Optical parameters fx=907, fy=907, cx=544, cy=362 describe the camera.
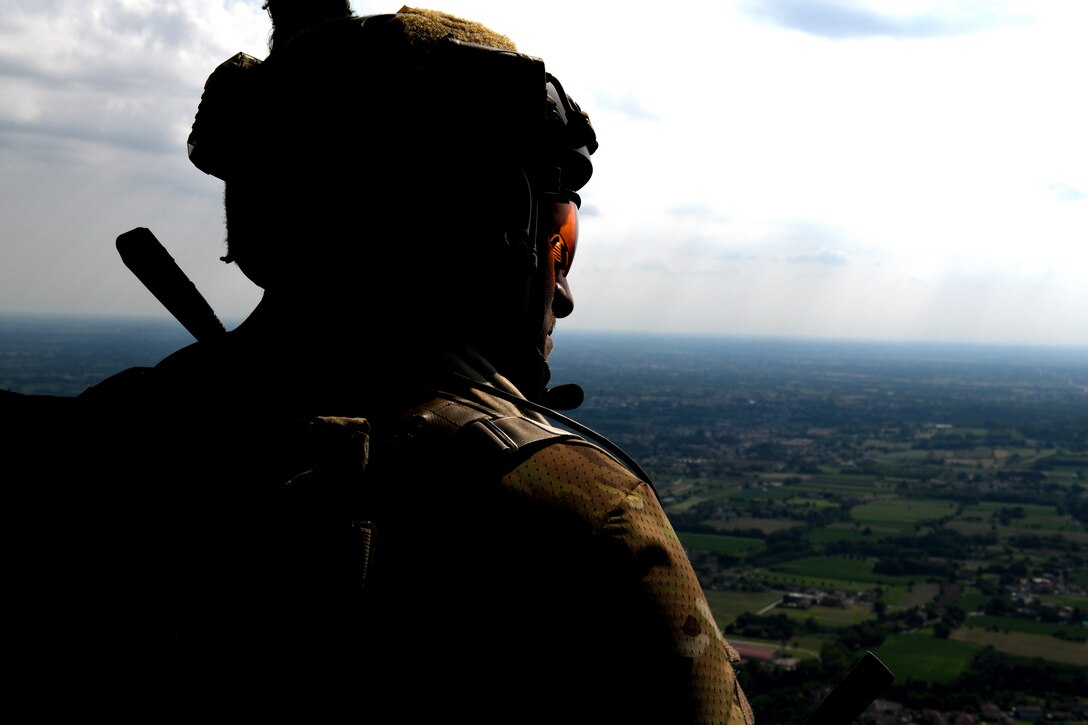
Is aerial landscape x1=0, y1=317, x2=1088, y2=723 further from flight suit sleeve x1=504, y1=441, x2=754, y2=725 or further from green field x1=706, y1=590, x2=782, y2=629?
flight suit sleeve x1=504, y1=441, x2=754, y2=725

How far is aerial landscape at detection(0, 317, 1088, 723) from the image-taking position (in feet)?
150

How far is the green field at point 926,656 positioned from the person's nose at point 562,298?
46.4 m

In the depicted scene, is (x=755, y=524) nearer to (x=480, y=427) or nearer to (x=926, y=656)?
(x=926, y=656)

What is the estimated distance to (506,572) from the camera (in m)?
1.73

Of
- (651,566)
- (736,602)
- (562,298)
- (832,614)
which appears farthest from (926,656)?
(651,566)

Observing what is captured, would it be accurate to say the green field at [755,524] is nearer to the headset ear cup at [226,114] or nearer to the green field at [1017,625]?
the green field at [1017,625]

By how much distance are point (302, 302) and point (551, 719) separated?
3.89 ft

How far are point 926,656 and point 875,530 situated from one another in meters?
32.1

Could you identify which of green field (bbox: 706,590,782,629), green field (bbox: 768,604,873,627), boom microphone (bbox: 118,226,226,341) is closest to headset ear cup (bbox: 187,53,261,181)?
boom microphone (bbox: 118,226,226,341)

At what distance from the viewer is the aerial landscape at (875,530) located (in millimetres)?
45812

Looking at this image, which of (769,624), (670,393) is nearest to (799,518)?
(769,624)

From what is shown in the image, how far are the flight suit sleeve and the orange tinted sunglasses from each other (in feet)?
3.07

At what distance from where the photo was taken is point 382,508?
1815mm

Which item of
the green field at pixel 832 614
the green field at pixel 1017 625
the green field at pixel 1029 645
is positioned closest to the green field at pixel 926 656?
the green field at pixel 1029 645
